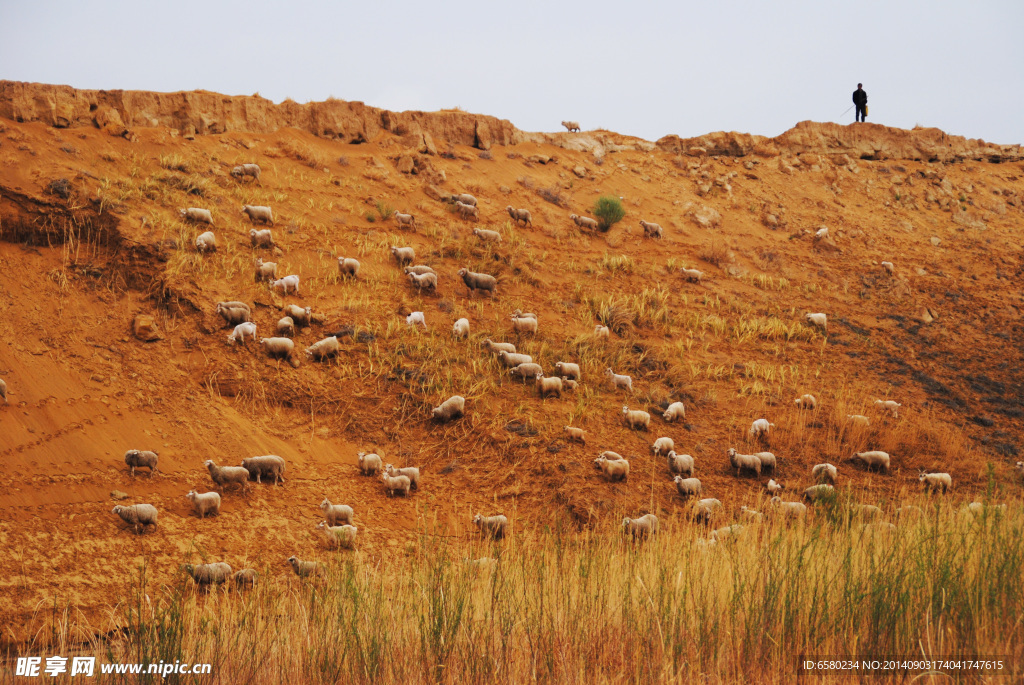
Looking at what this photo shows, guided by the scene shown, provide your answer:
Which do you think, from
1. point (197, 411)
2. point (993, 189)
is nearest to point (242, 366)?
point (197, 411)

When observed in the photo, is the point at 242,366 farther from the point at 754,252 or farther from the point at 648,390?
the point at 754,252

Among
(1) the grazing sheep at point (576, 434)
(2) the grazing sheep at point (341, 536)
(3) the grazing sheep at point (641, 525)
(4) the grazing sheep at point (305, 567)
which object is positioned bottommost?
(4) the grazing sheep at point (305, 567)

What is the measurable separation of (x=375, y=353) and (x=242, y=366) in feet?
7.21

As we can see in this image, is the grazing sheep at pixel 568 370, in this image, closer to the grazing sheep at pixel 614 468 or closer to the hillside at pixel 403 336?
the hillside at pixel 403 336

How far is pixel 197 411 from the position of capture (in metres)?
11.2

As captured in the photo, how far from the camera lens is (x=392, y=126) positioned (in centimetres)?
2398

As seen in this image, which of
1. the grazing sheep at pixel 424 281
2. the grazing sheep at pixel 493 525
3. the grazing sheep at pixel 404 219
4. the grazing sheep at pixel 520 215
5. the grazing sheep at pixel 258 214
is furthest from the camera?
the grazing sheep at pixel 520 215

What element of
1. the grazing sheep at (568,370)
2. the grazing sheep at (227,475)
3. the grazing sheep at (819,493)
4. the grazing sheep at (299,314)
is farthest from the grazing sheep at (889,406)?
the grazing sheep at (227,475)

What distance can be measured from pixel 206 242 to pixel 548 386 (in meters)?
7.01

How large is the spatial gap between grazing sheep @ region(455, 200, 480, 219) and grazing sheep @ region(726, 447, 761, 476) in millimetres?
10753

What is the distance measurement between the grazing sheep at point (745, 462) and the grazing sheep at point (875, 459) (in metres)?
2.01

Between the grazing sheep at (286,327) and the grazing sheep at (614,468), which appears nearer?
the grazing sheep at (614,468)

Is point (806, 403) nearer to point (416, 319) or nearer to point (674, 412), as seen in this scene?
point (674, 412)

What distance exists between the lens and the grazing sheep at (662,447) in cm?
1194
